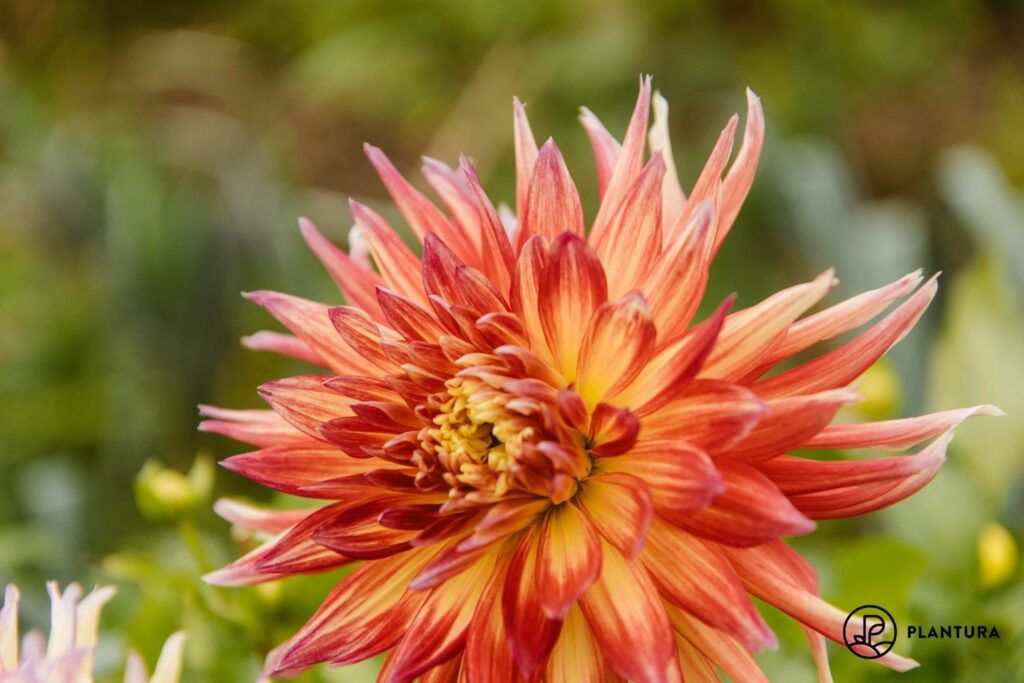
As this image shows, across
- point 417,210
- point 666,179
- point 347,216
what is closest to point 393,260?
point 417,210

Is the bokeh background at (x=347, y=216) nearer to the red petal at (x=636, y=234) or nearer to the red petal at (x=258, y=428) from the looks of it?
the red petal at (x=258, y=428)

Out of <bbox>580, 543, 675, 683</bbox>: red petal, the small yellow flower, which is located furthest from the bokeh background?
<bbox>580, 543, 675, 683</bbox>: red petal

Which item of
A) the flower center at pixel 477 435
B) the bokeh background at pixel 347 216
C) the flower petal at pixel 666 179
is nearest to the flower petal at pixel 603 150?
the flower petal at pixel 666 179

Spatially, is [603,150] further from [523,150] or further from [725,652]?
[725,652]

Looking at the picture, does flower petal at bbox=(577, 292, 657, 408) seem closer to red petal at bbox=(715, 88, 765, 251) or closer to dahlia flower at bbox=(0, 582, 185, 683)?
red petal at bbox=(715, 88, 765, 251)

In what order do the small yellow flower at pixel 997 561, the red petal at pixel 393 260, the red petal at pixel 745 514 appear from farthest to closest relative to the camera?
the small yellow flower at pixel 997 561, the red petal at pixel 393 260, the red petal at pixel 745 514

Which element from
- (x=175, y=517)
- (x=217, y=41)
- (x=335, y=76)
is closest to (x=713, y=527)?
(x=175, y=517)
